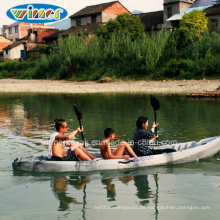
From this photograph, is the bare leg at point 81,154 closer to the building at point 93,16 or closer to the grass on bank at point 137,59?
the grass on bank at point 137,59

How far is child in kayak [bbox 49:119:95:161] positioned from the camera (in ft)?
26.0

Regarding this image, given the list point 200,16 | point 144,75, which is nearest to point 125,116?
Result: point 144,75

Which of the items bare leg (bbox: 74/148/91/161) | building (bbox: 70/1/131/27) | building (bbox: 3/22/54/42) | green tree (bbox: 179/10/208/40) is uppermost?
building (bbox: 3/22/54/42)

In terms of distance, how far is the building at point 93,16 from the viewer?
5769 centimetres

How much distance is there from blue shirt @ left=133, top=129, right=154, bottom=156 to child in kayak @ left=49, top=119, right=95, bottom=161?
1.11m

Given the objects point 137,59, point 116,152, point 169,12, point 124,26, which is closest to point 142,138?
point 116,152

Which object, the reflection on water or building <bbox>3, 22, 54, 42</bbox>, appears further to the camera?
building <bbox>3, 22, 54, 42</bbox>

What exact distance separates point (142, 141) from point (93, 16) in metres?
53.7

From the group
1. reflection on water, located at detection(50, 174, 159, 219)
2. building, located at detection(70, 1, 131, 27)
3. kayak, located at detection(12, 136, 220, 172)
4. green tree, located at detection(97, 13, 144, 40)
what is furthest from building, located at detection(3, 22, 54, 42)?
reflection on water, located at detection(50, 174, 159, 219)

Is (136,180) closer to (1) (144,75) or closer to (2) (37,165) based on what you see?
(2) (37,165)

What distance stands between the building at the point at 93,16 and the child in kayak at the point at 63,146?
1901 inches

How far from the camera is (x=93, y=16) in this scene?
196 ft

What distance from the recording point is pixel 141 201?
6613 millimetres

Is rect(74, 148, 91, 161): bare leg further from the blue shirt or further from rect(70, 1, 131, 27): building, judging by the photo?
rect(70, 1, 131, 27): building
